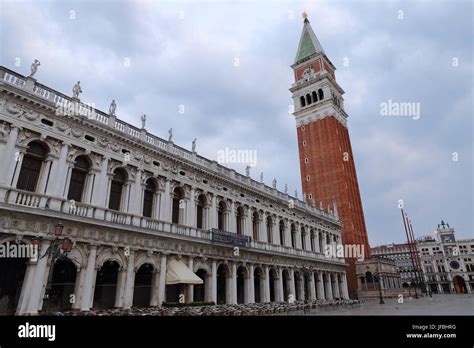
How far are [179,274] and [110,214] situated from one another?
5.37 m

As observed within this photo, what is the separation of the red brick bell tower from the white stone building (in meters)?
21.7

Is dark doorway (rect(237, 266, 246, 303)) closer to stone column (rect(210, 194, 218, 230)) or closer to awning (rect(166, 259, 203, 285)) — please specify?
stone column (rect(210, 194, 218, 230))

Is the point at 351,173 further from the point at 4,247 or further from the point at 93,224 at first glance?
the point at 4,247

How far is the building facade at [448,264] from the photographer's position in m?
76.4

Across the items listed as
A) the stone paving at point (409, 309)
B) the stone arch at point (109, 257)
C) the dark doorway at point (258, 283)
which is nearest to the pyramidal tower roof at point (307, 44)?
the dark doorway at point (258, 283)

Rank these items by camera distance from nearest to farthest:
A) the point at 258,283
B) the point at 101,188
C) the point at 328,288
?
the point at 101,188
the point at 258,283
the point at 328,288

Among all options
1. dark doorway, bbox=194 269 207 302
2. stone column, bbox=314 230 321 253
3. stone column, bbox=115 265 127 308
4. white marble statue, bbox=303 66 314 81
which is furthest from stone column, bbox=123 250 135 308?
white marble statue, bbox=303 66 314 81

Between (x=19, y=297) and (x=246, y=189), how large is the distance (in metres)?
17.9

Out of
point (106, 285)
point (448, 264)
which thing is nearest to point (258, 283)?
point (106, 285)

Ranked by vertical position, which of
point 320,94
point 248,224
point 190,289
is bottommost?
point 190,289

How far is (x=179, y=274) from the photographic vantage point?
1842 cm

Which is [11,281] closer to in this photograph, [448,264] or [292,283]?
[292,283]
